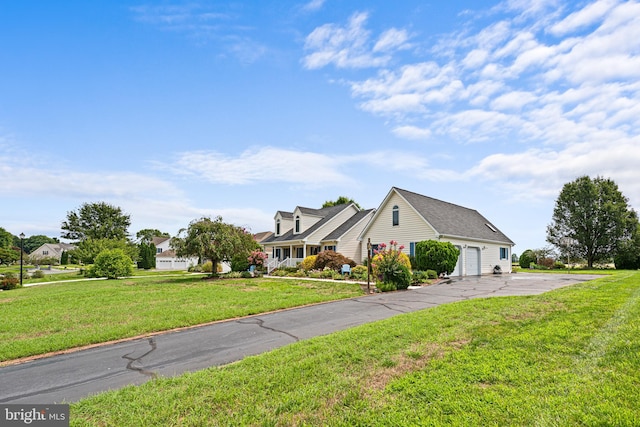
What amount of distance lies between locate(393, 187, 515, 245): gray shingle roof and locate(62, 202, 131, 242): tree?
2229 inches

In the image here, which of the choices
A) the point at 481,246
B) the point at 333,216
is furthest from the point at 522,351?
the point at 333,216

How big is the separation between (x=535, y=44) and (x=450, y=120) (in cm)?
478

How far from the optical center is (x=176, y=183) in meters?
21.4

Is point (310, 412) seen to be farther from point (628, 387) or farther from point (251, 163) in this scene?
point (251, 163)

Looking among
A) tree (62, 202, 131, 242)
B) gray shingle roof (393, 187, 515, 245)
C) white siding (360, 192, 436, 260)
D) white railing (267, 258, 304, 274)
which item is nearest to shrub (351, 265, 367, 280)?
white siding (360, 192, 436, 260)

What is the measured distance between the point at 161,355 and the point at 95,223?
225 feet

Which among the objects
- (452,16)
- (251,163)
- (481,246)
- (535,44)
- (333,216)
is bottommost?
(481,246)

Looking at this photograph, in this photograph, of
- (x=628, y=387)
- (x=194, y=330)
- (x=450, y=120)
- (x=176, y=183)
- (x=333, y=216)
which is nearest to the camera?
(x=628, y=387)

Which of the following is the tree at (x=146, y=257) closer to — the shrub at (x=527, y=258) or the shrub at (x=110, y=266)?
the shrub at (x=110, y=266)

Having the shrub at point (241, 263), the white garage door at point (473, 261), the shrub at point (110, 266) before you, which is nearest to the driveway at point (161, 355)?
the white garage door at point (473, 261)

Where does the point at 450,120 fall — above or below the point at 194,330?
above

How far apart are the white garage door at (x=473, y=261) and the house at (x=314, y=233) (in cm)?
844

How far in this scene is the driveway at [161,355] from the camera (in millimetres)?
4609

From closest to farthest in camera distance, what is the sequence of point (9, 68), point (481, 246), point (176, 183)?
point (9, 68), point (176, 183), point (481, 246)
